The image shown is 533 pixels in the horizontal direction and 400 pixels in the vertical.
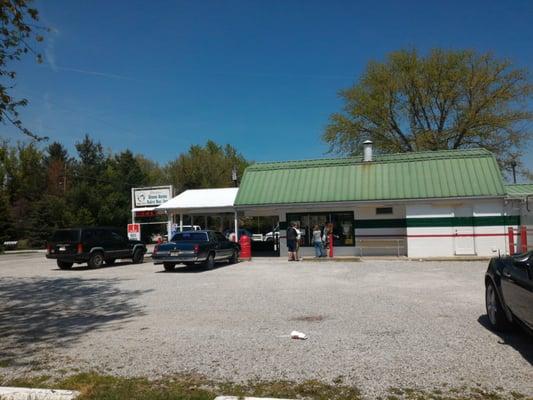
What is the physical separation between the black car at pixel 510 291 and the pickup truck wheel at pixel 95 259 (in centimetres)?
1815

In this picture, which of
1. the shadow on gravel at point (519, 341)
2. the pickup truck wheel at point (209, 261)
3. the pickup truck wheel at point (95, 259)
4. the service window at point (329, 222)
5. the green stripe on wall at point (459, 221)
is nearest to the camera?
the shadow on gravel at point (519, 341)

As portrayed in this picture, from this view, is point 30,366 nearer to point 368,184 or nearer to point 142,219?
point 368,184

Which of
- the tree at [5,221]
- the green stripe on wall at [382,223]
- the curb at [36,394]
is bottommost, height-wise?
the curb at [36,394]

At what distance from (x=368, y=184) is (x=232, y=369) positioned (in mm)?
19438

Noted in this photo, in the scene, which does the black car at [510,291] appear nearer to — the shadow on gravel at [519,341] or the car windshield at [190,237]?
the shadow on gravel at [519,341]

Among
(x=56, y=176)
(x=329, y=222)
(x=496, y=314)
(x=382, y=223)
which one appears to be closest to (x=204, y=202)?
(x=329, y=222)

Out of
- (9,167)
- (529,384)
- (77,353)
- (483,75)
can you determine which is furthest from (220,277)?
(9,167)

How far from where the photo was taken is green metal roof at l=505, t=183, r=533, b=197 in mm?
22491

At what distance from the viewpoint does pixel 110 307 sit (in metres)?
10.9

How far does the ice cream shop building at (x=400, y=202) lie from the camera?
22438 millimetres

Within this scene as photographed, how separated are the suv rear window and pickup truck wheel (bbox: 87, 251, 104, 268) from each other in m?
1.00

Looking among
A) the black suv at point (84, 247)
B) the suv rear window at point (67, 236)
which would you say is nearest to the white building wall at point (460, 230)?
the black suv at point (84, 247)

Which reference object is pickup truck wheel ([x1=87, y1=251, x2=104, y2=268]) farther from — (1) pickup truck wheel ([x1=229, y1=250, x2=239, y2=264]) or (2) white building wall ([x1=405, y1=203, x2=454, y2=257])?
(2) white building wall ([x1=405, y1=203, x2=454, y2=257])

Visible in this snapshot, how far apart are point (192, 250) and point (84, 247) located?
245 inches
